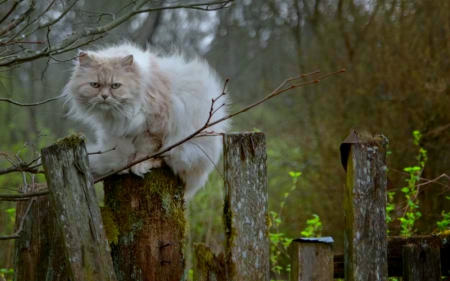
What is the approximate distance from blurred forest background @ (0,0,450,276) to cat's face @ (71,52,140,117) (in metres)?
2.40

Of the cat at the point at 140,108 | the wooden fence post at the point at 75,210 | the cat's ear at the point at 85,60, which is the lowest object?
the wooden fence post at the point at 75,210

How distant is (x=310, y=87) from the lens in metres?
7.67

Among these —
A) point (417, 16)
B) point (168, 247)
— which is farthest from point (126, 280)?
point (417, 16)

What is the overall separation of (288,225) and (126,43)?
13.4ft

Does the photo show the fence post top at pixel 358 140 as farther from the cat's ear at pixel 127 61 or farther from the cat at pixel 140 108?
the cat's ear at pixel 127 61

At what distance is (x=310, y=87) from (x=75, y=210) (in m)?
5.75

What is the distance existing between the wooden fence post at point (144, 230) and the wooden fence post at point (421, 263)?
106 cm

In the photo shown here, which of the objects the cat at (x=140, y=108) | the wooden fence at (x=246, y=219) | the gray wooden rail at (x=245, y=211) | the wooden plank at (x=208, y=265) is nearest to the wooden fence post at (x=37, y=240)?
the cat at (x=140, y=108)

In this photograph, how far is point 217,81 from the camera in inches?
156

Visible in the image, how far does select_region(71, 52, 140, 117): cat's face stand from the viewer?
11.8 feet

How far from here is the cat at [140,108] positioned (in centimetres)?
361

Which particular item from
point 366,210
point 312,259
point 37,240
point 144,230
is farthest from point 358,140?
point 37,240

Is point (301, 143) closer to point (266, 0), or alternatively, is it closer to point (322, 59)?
point (322, 59)

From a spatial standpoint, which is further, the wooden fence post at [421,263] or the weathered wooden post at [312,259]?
the wooden fence post at [421,263]
